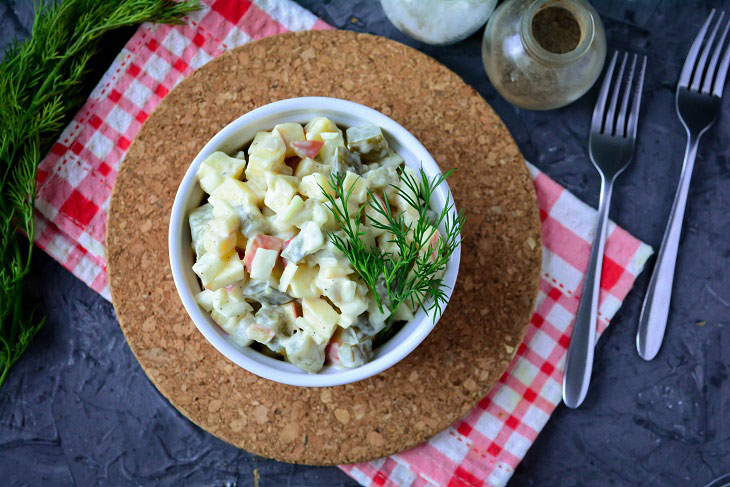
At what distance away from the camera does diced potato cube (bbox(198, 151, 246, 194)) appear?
56.2 inches

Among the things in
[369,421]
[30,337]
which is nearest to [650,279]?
[369,421]

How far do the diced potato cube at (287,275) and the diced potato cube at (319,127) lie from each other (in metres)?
0.30

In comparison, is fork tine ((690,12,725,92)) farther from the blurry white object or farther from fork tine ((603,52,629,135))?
the blurry white object

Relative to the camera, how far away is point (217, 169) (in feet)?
4.69

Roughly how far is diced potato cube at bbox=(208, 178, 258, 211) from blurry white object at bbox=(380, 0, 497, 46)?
27.4 inches

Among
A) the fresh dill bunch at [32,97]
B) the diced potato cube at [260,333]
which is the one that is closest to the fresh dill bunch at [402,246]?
the diced potato cube at [260,333]

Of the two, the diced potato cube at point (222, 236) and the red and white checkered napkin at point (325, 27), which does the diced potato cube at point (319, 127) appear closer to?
the diced potato cube at point (222, 236)

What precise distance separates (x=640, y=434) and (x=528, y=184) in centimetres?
78

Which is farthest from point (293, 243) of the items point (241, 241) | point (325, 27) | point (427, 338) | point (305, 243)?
point (325, 27)

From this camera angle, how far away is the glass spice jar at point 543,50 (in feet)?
5.27

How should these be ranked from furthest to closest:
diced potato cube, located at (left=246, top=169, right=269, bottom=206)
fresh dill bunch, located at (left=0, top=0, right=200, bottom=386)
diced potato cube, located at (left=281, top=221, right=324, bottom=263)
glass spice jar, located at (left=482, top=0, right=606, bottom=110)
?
fresh dill bunch, located at (left=0, top=0, right=200, bottom=386) < glass spice jar, located at (left=482, top=0, right=606, bottom=110) < diced potato cube, located at (left=246, top=169, right=269, bottom=206) < diced potato cube, located at (left=281, top=221, right=324, bottom=263)

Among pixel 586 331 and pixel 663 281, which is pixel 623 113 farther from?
pixel 586 331

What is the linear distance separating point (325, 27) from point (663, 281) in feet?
3.87

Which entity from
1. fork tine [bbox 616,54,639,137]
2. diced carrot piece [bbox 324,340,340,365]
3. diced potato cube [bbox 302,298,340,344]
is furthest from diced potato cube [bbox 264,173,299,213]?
fork tine [bbox 616,54,639,137]
